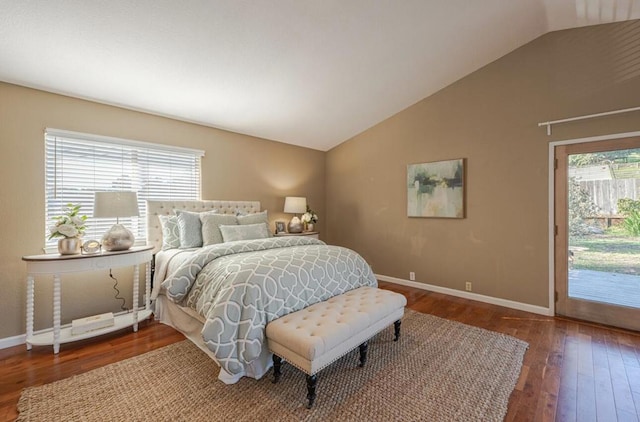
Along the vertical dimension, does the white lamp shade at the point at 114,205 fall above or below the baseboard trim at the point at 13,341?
above

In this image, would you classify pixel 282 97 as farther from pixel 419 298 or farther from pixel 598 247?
pixel 598 247

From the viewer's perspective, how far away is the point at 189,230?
126 inches

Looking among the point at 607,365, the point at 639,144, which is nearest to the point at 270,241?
the point at 607,365

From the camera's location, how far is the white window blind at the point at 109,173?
279cm


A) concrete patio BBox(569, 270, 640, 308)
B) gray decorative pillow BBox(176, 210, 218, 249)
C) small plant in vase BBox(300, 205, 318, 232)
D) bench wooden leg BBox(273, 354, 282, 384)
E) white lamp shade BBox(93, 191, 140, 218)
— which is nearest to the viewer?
bench wooden leg BBox(273, 354, 282, 384)

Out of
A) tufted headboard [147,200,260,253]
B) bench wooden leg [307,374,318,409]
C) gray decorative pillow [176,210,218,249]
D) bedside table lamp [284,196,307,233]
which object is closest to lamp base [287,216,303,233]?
bedside table lamp [284,196,307,233]

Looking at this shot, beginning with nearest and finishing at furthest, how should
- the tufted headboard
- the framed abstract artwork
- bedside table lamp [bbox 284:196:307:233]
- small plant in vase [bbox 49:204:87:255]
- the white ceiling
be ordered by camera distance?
the white ceiling < small plant in vase [bbox 49:204:87:255] < the tufted headboard < the framed abstract artwork < bedside table lamp [bbox 284:196:307:233]

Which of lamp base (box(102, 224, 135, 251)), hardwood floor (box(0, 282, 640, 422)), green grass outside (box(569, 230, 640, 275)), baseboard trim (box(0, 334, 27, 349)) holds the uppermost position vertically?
lamp base (box(102, 224, 135, 251))

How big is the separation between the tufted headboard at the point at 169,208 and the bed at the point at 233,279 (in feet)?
0.04

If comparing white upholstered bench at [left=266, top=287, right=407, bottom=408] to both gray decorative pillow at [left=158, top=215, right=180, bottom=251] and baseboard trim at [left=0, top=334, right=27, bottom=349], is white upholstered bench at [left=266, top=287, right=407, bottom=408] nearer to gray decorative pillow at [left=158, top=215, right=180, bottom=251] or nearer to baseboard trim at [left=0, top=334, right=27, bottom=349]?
gray decorative pillow at [left=158, top=215, right=180, bottom=251]

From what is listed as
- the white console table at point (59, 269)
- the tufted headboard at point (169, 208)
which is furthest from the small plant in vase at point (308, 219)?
the white console table at point (59, 269)

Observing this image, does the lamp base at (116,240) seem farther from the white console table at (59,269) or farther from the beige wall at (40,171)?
the beige wall at (40,171)

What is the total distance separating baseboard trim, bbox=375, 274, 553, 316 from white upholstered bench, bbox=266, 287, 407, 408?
189 centimetres

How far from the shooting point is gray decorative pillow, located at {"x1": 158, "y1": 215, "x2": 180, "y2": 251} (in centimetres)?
322
